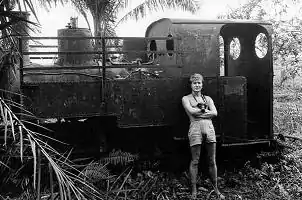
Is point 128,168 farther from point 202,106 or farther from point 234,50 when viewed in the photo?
point 234,50

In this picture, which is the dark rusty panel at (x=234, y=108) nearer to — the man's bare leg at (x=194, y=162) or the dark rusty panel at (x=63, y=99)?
the man's bare leg at (x=194, y=162)

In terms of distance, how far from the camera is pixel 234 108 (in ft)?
19.8

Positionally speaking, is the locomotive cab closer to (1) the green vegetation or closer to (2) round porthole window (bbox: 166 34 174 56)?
(2) round porthole window (bbox: 166 34 174 56)

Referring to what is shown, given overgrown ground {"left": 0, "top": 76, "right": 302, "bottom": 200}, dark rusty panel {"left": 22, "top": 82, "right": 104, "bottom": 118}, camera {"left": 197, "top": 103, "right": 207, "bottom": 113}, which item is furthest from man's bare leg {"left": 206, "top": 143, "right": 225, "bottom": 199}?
dark rusty panel {"left": 22, "top": 82, "right": 104, "bottom": 118}

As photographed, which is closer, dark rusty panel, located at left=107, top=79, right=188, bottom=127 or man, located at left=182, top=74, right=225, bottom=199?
man, located at left=182, top=74, right=225, bottom=199

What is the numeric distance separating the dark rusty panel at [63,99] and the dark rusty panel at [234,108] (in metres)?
1.94

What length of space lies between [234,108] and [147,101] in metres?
1.43

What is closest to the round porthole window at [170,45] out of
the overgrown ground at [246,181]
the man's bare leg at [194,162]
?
the man's bare leg at [194,162]

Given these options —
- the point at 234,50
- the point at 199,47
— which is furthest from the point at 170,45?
the point at 234,50

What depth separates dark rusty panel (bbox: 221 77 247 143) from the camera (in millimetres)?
5996

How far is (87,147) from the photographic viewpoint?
5832mm

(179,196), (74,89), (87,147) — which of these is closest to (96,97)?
(74,89)

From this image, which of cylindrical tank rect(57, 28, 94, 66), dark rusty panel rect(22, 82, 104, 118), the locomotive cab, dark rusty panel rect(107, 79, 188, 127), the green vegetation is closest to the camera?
the green vegetation

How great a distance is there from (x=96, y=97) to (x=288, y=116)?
7.29 m
